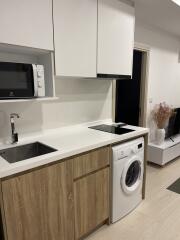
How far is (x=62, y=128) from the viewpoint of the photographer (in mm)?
2176

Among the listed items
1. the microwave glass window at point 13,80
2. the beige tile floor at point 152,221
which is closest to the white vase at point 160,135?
the beige tile floor at point 152,221

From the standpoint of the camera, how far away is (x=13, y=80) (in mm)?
1483

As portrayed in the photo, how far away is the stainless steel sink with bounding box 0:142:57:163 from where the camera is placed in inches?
64.2

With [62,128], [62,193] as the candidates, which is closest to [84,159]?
[62,193]

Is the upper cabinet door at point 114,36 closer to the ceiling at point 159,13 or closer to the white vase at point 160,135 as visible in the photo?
the ceiling at point 159,13

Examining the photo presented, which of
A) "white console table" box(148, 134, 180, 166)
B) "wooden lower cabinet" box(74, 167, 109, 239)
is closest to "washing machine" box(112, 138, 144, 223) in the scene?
"wooden lower cabinet" box(74, 167, 109, 239)

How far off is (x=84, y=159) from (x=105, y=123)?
42.9 inches

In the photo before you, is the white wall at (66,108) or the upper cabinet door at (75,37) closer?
the upper cabinet door at (75,37)

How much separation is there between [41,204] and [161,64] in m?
3.35

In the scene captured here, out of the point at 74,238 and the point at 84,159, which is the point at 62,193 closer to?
A: the point at 84,159

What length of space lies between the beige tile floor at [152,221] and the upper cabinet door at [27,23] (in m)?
1.92

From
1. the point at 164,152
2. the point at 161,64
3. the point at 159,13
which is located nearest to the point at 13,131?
the point at 159,13

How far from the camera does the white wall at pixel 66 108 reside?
183cm

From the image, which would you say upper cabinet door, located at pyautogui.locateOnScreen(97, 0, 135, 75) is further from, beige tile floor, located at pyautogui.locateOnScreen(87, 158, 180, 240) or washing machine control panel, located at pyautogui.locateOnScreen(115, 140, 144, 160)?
beige tile floor, located at pyautogui.locateOnScreen(87, 158, 180, 240)
